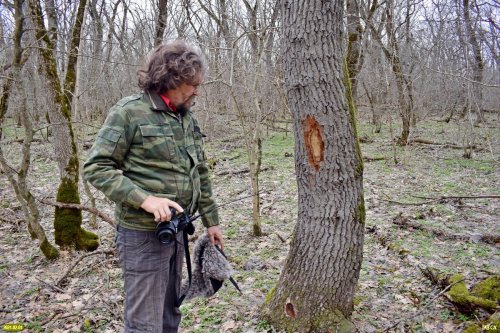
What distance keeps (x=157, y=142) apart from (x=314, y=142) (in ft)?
3.75

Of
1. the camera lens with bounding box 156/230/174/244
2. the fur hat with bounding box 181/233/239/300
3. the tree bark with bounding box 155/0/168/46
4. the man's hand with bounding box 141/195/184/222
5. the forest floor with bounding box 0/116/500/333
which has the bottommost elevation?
the forest floor with bounding box 0/116/500/333

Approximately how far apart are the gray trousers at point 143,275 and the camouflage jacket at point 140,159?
0.30 ft

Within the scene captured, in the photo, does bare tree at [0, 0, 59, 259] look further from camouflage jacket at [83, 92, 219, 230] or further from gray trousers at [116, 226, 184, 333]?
gray trousers at [116, 226, 184, 333]

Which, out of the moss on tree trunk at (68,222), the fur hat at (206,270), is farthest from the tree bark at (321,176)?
the moss on tree trunk at (68,222)

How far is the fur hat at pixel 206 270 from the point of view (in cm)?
268

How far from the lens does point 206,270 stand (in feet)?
8.81

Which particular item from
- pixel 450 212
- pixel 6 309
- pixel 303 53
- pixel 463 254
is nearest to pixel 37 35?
pixel 6 309

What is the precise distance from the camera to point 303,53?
260 cm

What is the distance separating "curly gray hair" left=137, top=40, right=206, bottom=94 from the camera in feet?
6.95

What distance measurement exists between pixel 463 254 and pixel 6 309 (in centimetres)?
507

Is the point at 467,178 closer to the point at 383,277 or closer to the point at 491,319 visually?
the point at 383,277

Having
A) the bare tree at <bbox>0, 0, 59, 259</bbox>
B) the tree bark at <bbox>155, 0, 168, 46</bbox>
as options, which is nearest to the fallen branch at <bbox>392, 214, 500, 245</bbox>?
the bare tree at <bbox>0, 0, 59, 259</bbox>

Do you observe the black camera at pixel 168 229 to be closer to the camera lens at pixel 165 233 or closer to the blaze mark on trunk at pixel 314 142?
the camera lens at pixel 165 233

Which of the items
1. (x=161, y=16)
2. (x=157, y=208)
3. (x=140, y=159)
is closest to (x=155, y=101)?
(x=140, y=159)
